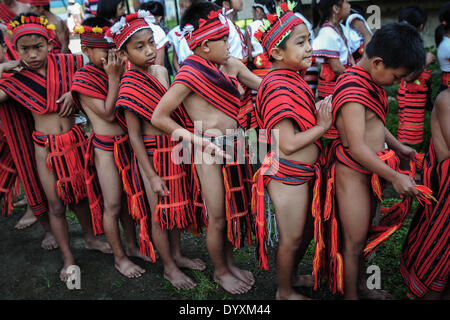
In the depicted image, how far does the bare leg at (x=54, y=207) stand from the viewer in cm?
298

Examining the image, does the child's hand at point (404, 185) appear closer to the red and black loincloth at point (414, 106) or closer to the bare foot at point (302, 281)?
the bare foot at point (302, 281)

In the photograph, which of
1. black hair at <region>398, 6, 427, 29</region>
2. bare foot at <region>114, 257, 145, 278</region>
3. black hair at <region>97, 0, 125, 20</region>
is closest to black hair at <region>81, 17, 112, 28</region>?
black hair at <region>97, 0, 125, 20</region>

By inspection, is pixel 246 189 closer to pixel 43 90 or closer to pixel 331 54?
pixel 43 90

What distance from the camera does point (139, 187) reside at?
2.83m

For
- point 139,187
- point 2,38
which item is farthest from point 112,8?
point 139,187

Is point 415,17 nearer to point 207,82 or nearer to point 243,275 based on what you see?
point 207,82

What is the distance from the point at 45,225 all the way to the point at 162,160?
5.29 ft

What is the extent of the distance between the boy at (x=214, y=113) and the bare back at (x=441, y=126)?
1.14m

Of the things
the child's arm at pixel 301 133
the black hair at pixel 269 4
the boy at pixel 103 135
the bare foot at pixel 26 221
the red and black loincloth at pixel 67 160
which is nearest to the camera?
the child's arm at pixel 301 133

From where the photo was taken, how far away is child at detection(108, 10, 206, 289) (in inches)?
99.4

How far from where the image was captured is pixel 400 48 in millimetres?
1932

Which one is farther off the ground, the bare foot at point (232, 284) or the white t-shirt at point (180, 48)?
the white t-shirt at point (180, 48)

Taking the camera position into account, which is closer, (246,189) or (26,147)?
(246,189)

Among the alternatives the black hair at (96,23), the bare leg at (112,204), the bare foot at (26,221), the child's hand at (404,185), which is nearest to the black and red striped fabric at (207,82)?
the black hair at (96,23)
